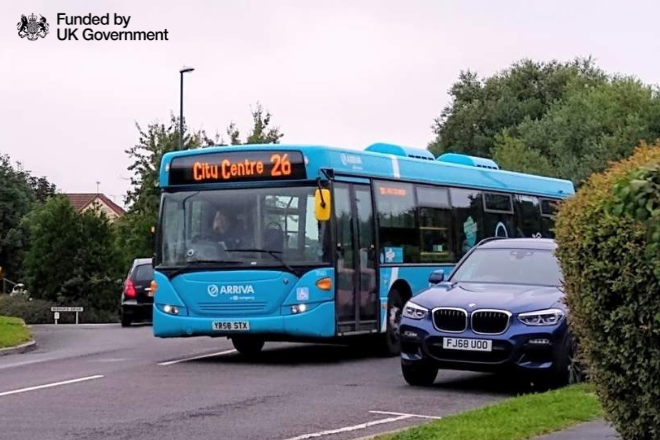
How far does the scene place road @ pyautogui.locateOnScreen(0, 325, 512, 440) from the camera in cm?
1078

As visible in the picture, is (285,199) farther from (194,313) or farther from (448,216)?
(448,216)

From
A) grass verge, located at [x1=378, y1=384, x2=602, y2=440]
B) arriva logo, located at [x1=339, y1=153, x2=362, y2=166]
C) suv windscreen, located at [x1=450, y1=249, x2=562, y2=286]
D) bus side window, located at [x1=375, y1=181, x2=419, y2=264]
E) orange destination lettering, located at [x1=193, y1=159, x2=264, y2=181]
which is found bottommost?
grass verge, located at [x1=378, y1=384, x2=602, y2=440]

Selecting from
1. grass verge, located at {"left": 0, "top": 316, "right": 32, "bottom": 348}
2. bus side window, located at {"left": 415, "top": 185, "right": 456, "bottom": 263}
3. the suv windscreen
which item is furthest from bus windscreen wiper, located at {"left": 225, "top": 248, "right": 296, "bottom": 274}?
grass verge, located at {"left": 0, "top": 316, "right": 32, "bottom": 348}

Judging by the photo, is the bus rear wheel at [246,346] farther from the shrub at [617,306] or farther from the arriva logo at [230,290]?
the shrub at [617,306]

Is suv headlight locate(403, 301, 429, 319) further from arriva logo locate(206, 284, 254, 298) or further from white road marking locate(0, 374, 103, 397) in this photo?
white road marking locate(0, 374, 103, 397)

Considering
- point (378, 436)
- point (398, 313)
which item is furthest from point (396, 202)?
point (378, 436)

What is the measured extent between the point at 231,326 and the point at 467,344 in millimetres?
4155

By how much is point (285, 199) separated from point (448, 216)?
431 centimetres

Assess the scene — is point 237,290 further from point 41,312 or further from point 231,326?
point 41,312

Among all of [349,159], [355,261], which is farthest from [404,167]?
[355,261]

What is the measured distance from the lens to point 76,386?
1410cm

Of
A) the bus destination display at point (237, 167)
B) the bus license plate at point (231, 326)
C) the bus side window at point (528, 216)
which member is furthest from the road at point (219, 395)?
the bus side window at point (528, 216)

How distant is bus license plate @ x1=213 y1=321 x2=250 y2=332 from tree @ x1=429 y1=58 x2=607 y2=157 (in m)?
59.2

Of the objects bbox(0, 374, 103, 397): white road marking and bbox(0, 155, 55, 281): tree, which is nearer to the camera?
bbox(0, 374, 103, 397): white road marking
